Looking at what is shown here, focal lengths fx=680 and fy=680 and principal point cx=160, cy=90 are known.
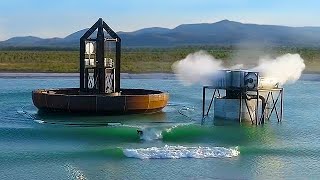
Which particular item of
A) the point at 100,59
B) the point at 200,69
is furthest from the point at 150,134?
the point at 200,69

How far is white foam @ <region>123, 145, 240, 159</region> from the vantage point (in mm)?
33688

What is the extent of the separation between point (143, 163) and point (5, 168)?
6.37 metres

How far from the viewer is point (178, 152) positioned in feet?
113

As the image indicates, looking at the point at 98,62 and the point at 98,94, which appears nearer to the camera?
the point at 98,94

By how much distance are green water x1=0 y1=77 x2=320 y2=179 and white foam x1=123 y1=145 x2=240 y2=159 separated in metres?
0.24

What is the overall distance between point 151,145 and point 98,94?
14078 mm

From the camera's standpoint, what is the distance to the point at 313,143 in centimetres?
3919

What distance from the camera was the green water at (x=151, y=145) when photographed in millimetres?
30625

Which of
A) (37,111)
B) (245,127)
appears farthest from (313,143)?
(37,111)

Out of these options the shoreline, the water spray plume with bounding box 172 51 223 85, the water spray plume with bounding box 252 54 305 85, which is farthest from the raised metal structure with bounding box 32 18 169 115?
the shoreline

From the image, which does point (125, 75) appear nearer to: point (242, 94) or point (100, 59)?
point (100, 59)

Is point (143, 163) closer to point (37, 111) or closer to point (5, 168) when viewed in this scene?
point (5, 168)

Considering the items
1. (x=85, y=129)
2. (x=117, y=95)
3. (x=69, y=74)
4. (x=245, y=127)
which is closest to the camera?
(x=85, y=129)

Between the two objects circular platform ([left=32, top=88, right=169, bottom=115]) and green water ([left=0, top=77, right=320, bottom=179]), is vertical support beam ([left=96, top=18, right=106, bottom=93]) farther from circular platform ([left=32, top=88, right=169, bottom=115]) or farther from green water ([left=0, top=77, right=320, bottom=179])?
green water ([left=0, top=77, right=320, bottom=179])
